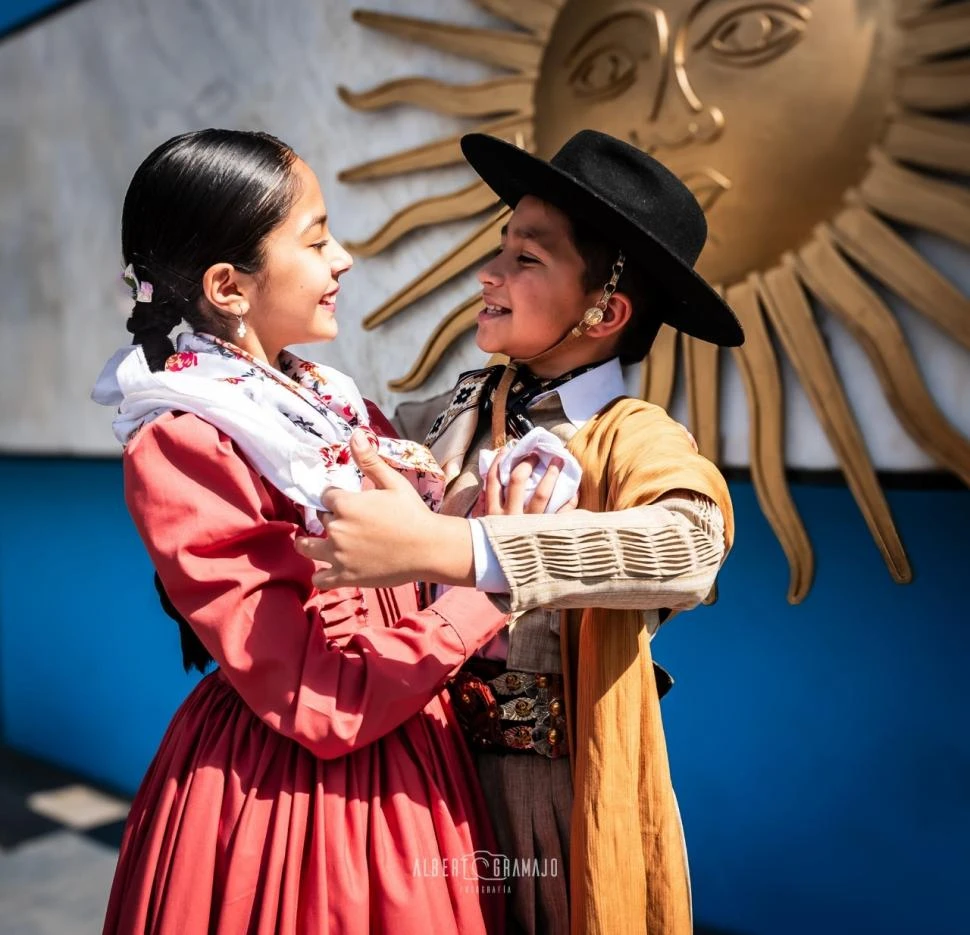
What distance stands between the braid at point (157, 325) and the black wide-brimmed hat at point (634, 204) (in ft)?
1.48

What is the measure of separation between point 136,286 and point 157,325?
5 cm

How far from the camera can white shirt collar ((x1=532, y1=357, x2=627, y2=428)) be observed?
4.20 feet

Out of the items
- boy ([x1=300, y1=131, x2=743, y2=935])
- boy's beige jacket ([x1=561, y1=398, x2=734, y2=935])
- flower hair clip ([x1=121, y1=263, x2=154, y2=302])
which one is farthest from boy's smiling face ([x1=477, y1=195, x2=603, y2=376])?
flower hair clip ([x1=121, y1=263, x2=154, y2=302])

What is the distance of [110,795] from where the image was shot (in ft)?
12.9

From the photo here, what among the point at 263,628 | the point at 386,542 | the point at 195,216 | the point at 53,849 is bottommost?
the point at 53,849

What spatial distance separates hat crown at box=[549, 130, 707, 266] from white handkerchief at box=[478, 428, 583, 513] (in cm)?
27

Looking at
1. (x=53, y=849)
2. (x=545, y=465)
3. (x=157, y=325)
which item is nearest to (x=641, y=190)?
(x=545, y=465)

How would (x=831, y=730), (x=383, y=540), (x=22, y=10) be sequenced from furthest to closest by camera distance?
(x=22, y=10), (x=831, y=730), (x=383, y=540)

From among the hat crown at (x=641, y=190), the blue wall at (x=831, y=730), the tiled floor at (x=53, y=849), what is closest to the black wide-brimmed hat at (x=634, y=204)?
the hat crown at (x=641, y=190)

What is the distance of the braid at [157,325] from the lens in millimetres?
1207

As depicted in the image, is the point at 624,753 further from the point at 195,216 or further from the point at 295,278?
the point at 195,216

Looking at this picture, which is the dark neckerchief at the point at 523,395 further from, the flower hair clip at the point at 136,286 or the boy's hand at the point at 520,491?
the flower hair clip at the point at 136,286

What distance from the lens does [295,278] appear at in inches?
47.3

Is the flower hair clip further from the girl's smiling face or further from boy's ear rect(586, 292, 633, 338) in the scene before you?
boy's ear rect(586, 292, 633, 338)
